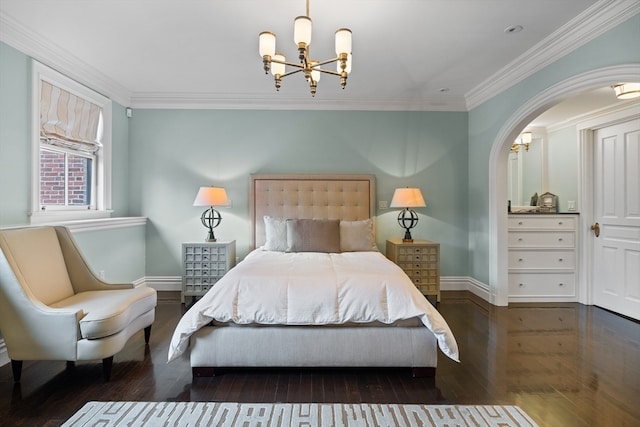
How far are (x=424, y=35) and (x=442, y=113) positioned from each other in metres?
2.01

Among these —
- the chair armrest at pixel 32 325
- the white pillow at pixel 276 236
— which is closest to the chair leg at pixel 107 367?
the chair armrest at pixel 32 325

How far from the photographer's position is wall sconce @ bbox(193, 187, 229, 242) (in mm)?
4359

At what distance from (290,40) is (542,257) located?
3.89 meters

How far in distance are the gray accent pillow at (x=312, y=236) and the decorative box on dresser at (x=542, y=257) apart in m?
2.23

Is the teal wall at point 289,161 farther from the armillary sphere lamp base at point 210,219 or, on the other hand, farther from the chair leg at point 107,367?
the chair leg at point 107,367

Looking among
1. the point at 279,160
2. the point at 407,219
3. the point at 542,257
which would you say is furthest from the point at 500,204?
the point at 279,160

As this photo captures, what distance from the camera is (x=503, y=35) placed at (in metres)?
3.11

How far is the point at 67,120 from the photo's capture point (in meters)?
3.69

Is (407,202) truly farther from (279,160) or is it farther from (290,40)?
(290,40)

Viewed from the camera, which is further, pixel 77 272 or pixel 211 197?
pixel 211 197

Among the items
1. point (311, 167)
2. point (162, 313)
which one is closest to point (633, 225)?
point (311, 167)

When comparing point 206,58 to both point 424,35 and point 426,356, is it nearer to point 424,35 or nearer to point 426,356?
point 424,35

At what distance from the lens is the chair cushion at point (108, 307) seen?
2.31m

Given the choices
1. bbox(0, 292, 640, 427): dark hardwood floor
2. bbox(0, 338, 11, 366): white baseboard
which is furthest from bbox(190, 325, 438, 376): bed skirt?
bbox(0, 338, 11, 366): white baseboard
